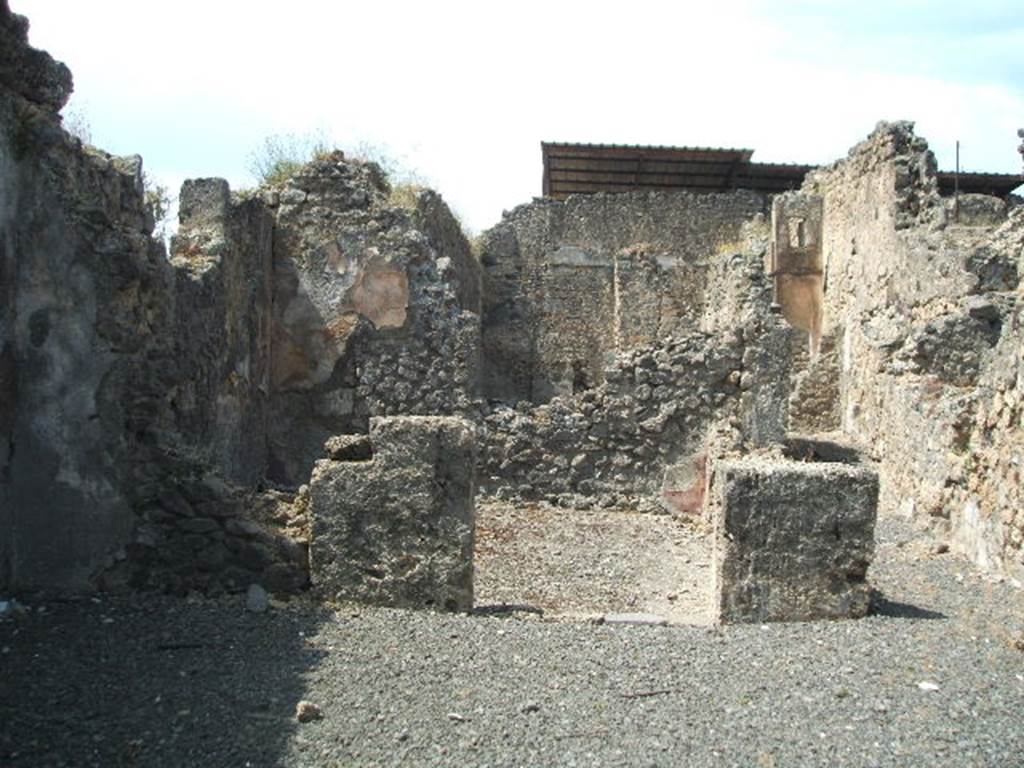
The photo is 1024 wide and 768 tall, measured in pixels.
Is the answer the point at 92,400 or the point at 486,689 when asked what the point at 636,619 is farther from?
the point at 92,400

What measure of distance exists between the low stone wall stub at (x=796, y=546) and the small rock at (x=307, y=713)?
228cm

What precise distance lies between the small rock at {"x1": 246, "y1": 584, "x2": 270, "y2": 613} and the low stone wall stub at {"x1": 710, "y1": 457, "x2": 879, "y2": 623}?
2176 millimetres

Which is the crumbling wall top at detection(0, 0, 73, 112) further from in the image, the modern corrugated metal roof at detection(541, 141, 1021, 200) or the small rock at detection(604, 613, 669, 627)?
the modern corrugated metal roof at detection(541, 141, 1021, 200)

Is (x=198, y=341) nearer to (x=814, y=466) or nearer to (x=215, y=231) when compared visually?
(x=215, y=231)

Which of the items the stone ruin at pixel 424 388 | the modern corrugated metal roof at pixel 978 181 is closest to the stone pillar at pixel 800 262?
the stone ruin at pixel 424 388

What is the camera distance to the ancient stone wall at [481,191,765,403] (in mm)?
19641

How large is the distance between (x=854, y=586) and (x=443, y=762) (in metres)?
2.66

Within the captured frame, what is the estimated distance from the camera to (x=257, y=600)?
5160 millimetres

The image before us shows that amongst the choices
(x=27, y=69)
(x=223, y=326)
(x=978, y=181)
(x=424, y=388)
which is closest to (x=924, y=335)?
(x=424, y=388)

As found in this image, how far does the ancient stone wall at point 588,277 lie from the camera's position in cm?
1964

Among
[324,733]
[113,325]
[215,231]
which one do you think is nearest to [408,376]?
[215,231]

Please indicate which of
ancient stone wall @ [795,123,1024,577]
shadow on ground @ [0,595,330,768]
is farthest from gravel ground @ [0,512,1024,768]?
ancient stone wall @ [795,123,1024,577]

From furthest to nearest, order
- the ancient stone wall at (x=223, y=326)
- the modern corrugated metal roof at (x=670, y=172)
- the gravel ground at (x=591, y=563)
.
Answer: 1. the modern corrugated metal roof at (x=670, y=172)
2. the ancient stone wall at (x=223, y=326)
3. the gravel ground at (x=591, y=563)

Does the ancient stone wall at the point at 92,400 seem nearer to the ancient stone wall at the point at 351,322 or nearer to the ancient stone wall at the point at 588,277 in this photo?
the ancient stone wall at the point at 351,322
